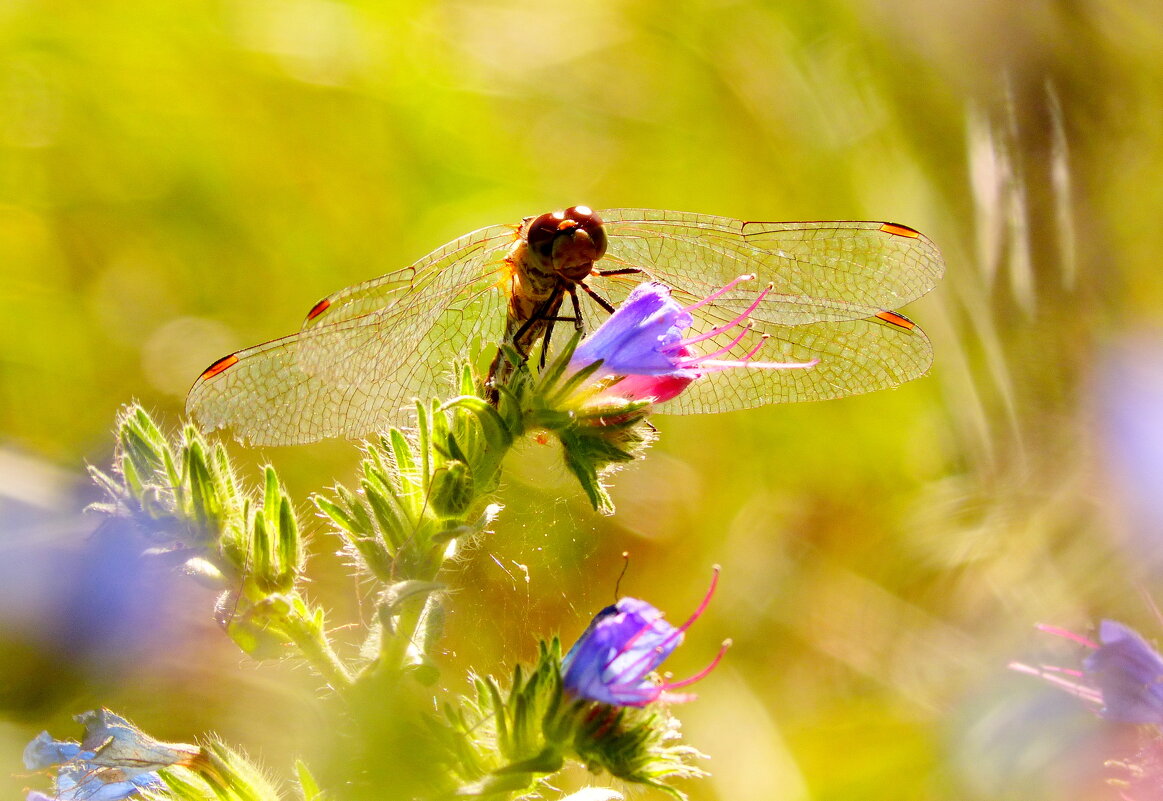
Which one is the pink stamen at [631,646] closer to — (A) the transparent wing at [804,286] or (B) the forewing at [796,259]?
(A) the transparent wing at [804,286]

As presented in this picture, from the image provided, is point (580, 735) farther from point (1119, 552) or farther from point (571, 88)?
point (571, 88)

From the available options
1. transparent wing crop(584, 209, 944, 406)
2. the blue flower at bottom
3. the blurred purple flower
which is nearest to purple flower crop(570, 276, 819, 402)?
transparent wing crop(584, 209, 944, 406)

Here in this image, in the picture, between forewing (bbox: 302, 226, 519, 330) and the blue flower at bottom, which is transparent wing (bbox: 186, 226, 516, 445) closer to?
forewing (bbox: 302, 226, 519, 330)

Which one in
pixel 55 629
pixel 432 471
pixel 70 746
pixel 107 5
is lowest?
pixel 70 746

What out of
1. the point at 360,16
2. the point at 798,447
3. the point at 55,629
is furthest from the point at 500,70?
the point at 55,629

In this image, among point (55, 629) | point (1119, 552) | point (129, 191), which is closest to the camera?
point (55, 629)

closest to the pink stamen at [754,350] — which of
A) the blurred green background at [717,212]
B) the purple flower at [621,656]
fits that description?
the blurred green background at [717,212]

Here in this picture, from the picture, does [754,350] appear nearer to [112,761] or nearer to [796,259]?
[796,259]
